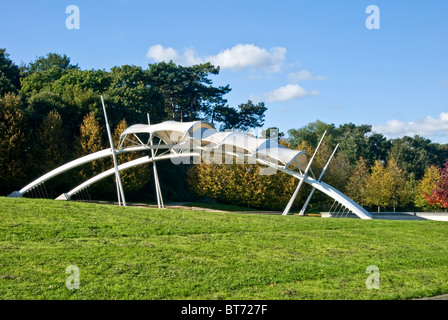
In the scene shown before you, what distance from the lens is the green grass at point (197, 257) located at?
9.55m

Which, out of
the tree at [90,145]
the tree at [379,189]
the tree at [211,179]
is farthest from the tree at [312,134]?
the tree at [90,145]

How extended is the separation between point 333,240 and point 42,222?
10.3 meters

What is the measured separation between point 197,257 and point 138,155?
107 feet

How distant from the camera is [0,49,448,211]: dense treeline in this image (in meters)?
36.5

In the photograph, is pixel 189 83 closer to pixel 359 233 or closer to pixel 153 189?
pixel 153 189

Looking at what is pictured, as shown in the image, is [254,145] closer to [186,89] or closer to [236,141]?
[236,141]

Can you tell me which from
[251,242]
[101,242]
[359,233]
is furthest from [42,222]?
[359,233]

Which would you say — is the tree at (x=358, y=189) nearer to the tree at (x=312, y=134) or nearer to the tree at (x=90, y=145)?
the tree at (x=312, y=134)

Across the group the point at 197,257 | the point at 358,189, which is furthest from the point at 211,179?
the point at 197,257

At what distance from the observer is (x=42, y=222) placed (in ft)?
48.6

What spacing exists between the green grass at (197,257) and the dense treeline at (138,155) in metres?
16.3

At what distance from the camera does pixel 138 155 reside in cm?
4369

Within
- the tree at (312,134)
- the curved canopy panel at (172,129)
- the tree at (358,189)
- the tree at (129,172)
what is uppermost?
the tree at (312,134)

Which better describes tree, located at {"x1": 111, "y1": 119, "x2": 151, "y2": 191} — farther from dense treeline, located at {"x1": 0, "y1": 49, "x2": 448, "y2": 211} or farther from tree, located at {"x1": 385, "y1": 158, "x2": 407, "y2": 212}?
tree, located at {"x1": 385, "y1": 158, "x2": 407, "y2": 212}
